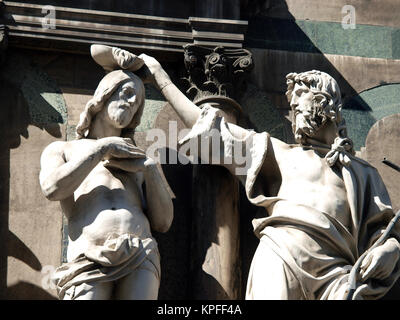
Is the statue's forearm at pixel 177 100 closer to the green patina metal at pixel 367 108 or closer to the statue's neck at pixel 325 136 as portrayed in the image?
the statue's neck at pixel 325 136

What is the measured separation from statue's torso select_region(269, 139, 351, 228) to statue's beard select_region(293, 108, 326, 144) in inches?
4.8

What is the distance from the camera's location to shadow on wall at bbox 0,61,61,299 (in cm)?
1238

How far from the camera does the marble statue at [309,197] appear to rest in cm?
1163

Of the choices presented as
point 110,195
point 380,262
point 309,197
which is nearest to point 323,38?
point 309,197

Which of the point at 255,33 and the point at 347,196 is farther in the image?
the point at 255,33

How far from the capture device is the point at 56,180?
1166 centimetres

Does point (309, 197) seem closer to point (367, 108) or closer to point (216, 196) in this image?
point (216, 196)

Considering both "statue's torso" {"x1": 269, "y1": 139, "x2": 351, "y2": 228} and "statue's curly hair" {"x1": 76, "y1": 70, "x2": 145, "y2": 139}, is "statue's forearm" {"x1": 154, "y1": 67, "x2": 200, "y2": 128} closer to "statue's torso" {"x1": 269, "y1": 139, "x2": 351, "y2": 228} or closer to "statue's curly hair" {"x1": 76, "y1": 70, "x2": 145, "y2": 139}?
"statue's curly hair" {"x1": 76, "y1": 70, "x2": 145, "y2": 139}

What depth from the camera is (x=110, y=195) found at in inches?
465

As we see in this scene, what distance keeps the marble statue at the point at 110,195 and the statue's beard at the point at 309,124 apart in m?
1.14

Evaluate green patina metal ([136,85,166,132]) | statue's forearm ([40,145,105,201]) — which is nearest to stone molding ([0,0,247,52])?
green patina metal ([136,85,166,132])

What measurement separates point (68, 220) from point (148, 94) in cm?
189
